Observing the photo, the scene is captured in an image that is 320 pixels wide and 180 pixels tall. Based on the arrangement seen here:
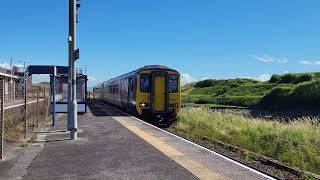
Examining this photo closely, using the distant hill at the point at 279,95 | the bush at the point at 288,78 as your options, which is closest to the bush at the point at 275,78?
the distant hill at the point at 279,95

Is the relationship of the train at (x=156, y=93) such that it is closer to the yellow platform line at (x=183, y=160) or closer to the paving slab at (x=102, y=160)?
the yellow platform line at (x=183, y=160)

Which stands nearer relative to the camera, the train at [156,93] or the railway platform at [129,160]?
the railway platform at [129,160]

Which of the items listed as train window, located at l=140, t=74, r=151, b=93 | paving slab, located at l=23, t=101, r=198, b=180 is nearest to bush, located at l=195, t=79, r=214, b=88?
train window, located at l=140, t=74, r=151, b=93

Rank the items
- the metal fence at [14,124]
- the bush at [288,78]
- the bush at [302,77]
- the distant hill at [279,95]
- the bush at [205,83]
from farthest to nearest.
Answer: the bush at [205,83], the bush at [288,78], the bush at [302,77], the distant hill at [279,95], the metal fence at [14,124]

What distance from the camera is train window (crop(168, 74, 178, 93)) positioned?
2713 cm

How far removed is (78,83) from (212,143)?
13811 mm

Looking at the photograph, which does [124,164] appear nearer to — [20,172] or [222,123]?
[20,172]

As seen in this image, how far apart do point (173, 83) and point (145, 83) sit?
1442 mm

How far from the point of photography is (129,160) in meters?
11.9

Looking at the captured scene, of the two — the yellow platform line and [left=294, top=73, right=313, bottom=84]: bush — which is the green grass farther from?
[left=294, top=73, right=313, bottom=84]: bush

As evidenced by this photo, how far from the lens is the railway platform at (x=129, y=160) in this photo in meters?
10.2

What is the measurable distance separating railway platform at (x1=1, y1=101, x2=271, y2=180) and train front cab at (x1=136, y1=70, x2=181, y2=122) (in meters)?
10.0

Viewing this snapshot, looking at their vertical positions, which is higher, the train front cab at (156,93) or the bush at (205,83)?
the bush at (205,83)

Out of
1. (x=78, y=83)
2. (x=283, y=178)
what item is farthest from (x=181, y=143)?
(x=78, y=83)
